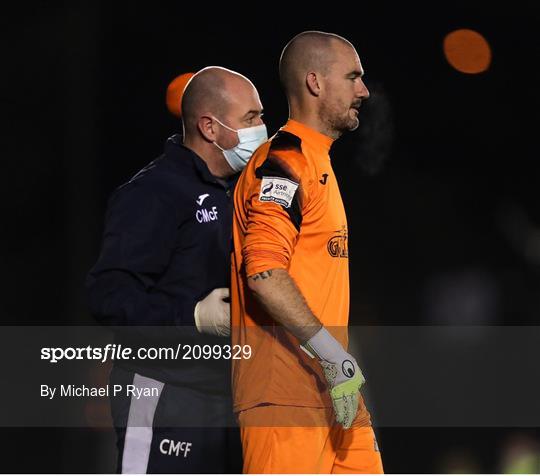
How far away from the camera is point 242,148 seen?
473 centimetres

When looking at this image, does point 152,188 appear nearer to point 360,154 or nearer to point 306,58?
point 306,58

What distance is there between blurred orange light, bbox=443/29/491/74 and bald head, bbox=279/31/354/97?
173 inches

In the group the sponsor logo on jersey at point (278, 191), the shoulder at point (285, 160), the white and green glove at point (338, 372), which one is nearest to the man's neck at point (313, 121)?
the shoulder at point (285, 160)

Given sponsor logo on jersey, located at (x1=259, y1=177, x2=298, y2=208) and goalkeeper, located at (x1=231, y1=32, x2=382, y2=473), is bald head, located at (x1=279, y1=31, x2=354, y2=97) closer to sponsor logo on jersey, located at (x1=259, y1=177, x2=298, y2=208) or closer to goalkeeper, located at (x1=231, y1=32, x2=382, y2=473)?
goalkeeper, located at (x1=231, y1=32, x2=382, y2=473)

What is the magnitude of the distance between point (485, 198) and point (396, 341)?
4.96 feet

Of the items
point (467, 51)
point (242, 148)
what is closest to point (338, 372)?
point (242, 148)

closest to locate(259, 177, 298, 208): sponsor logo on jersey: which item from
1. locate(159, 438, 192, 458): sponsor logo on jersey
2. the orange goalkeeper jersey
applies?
the orange goalkeeper jersey

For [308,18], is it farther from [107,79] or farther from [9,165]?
[9,165]

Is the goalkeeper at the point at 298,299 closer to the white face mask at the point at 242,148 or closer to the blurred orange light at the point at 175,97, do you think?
the white face mask at the point at 242,148

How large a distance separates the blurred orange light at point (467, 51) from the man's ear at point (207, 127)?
4.28 m

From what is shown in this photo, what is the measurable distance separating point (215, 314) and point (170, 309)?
0.18 m

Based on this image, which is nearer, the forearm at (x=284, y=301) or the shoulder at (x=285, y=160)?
the forearm at (x=284, y=301)

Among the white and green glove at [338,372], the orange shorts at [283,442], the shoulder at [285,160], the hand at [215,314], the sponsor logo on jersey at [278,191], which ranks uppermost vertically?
the shoulder at [285,160]

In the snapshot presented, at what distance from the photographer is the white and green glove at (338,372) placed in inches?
156
